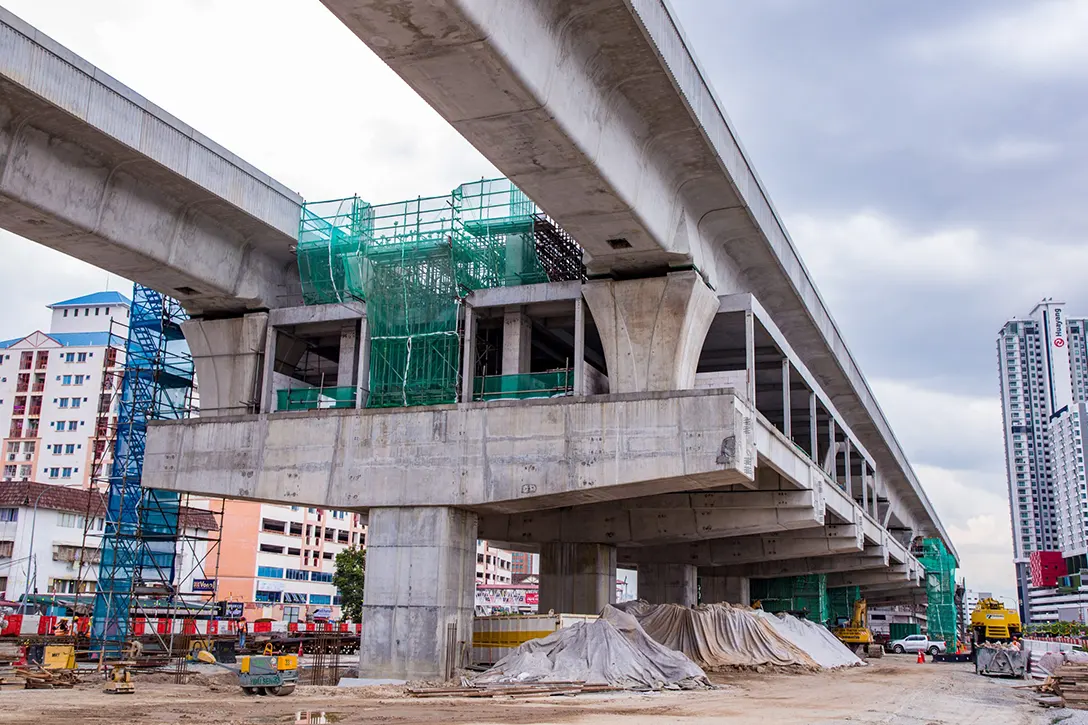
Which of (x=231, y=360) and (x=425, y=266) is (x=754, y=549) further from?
(x=231, y=360)

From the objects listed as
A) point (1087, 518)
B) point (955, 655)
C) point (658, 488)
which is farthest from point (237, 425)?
point (1087, 518)

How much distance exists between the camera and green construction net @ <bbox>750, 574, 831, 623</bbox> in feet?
204

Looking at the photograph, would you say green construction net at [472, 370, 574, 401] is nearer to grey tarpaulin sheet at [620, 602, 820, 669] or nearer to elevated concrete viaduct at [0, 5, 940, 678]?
elevated concrete viaduct at [0, 5, 940, 678]

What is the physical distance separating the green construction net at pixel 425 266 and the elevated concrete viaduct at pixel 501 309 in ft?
1.94

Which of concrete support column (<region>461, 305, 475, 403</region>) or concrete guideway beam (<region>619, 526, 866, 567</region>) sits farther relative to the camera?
concrete guideway beam (<region>619, 526, 866, 567</region>)

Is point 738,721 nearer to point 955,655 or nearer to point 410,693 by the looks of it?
point 410,693

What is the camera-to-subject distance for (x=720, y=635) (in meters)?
34.4

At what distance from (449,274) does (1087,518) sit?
20470cm

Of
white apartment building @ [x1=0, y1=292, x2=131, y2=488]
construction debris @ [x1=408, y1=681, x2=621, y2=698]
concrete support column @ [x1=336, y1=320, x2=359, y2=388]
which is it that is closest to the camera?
construction debris @ [x1=408, y1=681, x2=621, y2=698]

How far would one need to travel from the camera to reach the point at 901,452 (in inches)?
2436

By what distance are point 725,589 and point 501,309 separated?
38.2m

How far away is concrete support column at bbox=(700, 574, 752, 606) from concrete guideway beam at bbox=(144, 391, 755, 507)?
3662 cm

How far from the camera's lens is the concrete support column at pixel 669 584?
160 feet

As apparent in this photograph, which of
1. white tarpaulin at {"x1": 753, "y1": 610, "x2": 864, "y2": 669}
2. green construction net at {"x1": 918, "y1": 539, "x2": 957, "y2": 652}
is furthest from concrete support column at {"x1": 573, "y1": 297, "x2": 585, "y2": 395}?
green construction net at {"x1": 918, "y1": 539, "x2": 957, "y2": 652}
